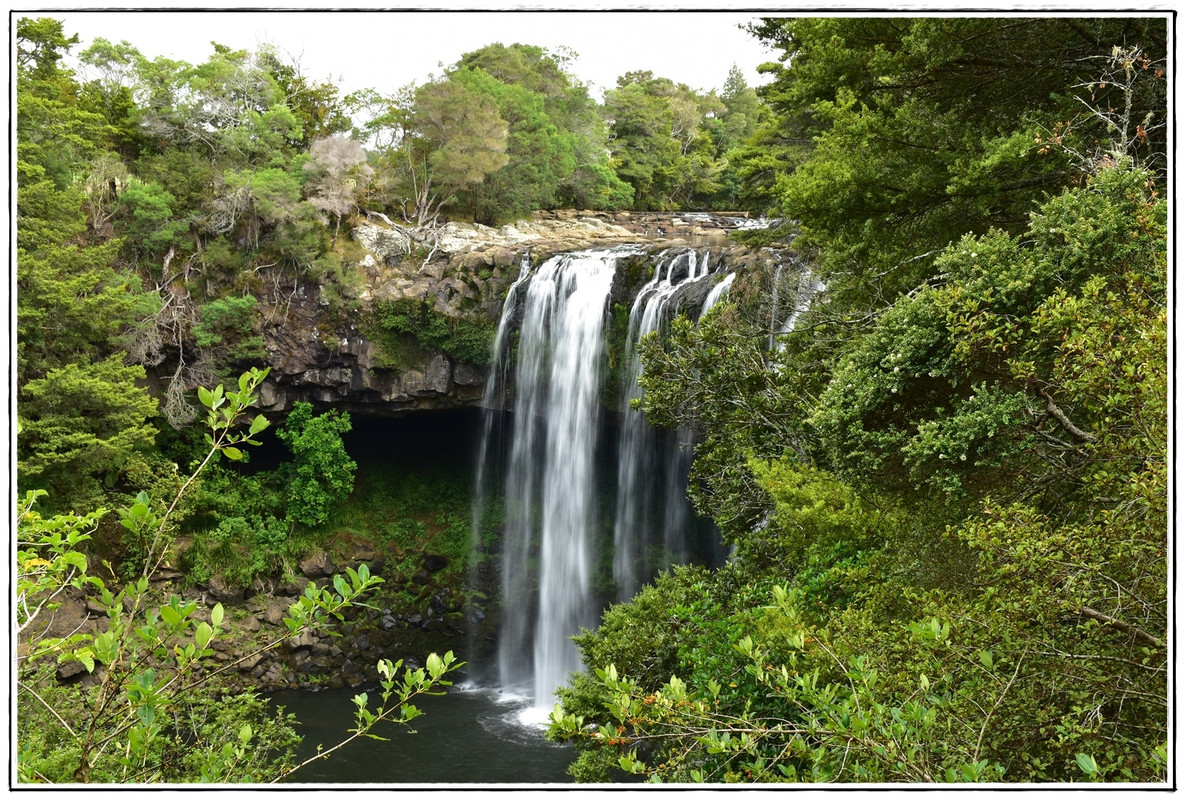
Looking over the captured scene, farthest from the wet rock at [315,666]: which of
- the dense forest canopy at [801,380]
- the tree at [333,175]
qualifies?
the tree at [333,175]

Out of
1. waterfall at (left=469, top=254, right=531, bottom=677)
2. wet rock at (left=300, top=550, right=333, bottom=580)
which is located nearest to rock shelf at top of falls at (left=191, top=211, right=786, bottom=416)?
waterfall at (left=469, top=254, right=531, bottom=677)

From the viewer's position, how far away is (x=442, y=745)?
13.5 metres

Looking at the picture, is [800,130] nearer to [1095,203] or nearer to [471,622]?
[1095,203]

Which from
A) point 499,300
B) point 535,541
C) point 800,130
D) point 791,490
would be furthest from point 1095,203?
point 535,541

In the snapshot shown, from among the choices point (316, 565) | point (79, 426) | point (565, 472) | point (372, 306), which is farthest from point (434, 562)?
point (79, 426)

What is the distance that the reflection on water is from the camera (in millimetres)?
12164

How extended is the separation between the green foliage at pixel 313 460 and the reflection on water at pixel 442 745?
3.82m

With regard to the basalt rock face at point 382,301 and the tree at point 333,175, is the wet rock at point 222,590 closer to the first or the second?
the basalt rock face at point 382,301

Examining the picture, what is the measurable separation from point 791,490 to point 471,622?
520 inches

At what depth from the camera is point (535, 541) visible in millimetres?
18125

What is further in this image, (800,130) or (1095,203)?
(800,130)

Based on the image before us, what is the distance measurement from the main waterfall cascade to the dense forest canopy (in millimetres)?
2219

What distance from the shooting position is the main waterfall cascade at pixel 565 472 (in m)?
16.2

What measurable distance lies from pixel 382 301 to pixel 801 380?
465 inches
